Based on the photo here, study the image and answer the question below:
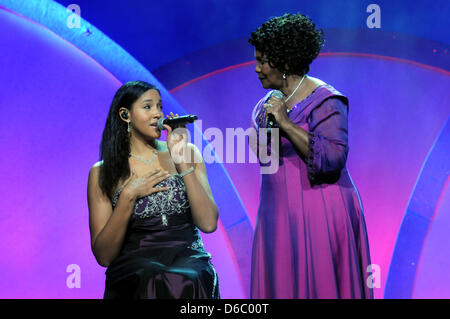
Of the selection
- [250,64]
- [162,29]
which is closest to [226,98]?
[250,64]

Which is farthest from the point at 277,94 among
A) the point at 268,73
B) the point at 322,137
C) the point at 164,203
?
the point at 164,203

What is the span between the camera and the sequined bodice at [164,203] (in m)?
2.32

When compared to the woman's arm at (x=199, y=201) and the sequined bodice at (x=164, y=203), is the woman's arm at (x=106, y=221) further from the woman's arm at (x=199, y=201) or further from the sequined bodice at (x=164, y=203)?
the woman's arm at (x=199, y=201)

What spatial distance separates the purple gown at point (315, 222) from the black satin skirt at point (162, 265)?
0.26m

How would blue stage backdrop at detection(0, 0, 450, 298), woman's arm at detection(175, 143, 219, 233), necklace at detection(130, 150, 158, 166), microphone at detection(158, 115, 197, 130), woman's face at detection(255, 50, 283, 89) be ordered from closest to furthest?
woman's face at detection(255, 50, 283, 89), microphone at detection(158, 115, 197, 130), woman's arm at detection(175, 143, 219, 233), necklace at detection(130, 150, 158, 166), blue stage backdrop at detection(0, 0, 450, 298)

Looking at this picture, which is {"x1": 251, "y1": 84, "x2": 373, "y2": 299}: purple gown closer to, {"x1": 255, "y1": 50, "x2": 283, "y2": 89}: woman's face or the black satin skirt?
{"x1": 255, "y1": 50, "x2": 283, "y2": 89}: woman's face

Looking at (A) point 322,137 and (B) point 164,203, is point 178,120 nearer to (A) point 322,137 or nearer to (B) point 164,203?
(B) point 164,203

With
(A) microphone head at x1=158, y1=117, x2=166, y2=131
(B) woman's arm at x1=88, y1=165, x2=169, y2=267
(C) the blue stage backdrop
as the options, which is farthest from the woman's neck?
(C) the blue stage backdrop

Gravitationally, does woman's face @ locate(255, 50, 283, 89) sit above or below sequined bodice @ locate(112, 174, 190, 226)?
above

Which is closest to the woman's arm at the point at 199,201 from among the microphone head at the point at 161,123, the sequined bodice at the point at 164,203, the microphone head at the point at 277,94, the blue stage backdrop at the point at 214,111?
the sequined bodice at the point at 164,203

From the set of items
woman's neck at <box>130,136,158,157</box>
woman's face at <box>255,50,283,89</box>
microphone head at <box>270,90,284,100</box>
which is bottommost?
woman's neck at <box>130,136,158,157</box>

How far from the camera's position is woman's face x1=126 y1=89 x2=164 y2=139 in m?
2.35

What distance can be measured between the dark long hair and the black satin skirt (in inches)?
8.2

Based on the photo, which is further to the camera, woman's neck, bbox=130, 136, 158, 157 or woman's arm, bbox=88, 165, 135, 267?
woman's neck, bbox=130, 136, 158, 157
